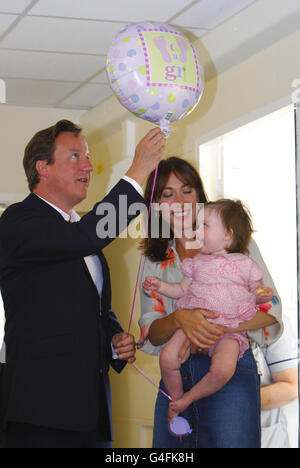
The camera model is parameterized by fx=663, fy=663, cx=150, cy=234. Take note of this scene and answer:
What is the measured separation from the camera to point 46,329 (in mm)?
1907

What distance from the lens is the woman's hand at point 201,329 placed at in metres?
2.00

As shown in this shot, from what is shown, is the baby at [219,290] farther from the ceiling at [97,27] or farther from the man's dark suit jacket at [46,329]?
the ceiling at [97,27]

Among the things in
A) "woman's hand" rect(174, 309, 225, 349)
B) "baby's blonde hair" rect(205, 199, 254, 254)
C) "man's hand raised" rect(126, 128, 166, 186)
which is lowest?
"woman's hand" rect(174, 309, 225, 349)

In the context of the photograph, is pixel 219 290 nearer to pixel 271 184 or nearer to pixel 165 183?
pixel 165 183

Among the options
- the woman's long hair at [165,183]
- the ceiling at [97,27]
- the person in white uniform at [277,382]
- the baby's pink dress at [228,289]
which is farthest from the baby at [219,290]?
the ceiling at [97,27]

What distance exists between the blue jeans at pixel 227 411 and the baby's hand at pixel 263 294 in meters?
0.17

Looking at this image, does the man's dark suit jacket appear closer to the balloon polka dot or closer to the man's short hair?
the man's short hair

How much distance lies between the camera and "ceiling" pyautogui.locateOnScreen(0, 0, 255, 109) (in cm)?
248

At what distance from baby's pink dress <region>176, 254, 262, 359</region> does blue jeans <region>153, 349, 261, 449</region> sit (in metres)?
0.06

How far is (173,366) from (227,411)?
212 millimetres

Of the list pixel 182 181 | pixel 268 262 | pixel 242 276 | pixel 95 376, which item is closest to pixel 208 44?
pixel 182 181

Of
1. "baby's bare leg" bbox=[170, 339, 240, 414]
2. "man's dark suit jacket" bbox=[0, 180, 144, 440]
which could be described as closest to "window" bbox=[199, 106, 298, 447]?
"baby's bare leg" bbox=[170, 339, 240, 414]
